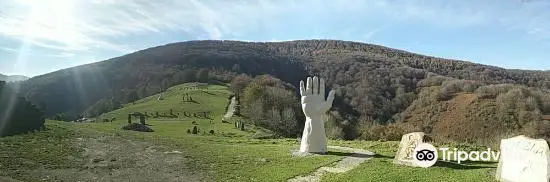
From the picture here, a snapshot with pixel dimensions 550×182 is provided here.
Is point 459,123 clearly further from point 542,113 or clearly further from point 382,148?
point 382,148

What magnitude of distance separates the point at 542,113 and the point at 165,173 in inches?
2765

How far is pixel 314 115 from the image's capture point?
24656 millimetres

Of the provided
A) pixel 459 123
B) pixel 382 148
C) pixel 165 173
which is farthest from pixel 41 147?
pixel 459 123

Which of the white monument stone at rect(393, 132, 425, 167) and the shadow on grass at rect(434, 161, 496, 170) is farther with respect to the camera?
the white monument stone at rect(393, 132, 425, 167)

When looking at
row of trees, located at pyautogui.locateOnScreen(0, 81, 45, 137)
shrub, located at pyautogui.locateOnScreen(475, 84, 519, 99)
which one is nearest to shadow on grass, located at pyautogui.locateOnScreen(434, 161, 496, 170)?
row of trees, located at pyautogui.locateOnScreen(0, 81, 45, 137)

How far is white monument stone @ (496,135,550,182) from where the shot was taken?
1490 centimetres

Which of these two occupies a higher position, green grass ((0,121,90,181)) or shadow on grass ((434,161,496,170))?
green grass ((0,121,90,181))

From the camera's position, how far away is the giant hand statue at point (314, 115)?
79.8 feet

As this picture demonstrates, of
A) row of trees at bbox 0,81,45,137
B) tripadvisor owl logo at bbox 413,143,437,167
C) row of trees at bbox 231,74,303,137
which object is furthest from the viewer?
row of trees at bbox 231,74,303,137

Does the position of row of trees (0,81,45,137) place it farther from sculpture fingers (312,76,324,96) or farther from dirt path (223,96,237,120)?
dirt path (223,96,237,120)

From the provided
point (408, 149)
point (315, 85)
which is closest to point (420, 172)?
point (408, 149)

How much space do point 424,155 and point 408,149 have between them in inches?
26.9

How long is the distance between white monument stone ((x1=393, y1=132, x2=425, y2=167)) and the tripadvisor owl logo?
14 cm

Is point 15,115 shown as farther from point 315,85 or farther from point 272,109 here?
point 272,109
